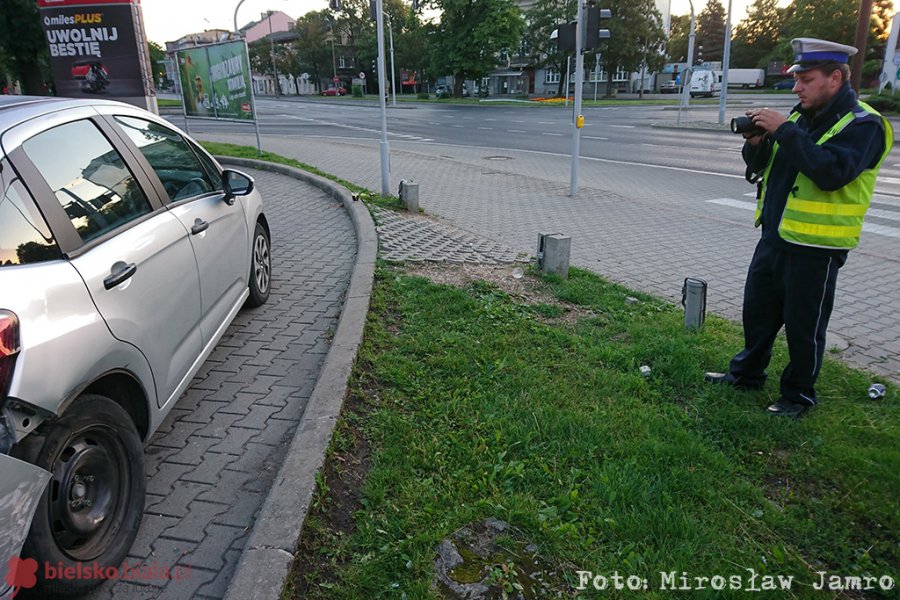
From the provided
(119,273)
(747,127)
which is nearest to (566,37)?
(747,127)

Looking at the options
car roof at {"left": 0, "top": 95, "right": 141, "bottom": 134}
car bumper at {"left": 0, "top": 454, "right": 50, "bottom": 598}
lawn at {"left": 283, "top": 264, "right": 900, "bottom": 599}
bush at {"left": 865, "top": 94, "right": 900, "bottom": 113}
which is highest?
car roof at {"left": 0, "top": 95, "right": 141, "bottom": 134}

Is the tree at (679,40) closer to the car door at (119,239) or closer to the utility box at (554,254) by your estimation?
the utility box at (554,254)

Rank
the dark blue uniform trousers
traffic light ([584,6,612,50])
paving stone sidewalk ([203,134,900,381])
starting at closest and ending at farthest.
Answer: the dark blue uniform trousers → paving stone sidewalk ([203,134,900,381]) → traffic light ([584,6,612,50])

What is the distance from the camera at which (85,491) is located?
235 centimetres

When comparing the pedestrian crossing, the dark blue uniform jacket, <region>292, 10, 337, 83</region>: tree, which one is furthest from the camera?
<region>292, 10, 337, 83</region>: tree

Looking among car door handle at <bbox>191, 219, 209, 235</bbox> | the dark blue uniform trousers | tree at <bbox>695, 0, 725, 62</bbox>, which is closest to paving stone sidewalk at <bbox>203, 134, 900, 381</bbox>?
the dark blue uniform trousers

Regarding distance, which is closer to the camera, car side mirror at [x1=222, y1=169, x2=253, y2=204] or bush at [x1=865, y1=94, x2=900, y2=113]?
car side mirror at [x1=222, y1=169, x2=253, y2=204]

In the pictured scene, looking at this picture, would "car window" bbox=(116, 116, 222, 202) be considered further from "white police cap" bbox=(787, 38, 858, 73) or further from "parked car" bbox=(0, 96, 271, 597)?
"white police cap" bbox=(787, 38, 858, 73)

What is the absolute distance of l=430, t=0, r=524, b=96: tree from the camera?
2248 inches

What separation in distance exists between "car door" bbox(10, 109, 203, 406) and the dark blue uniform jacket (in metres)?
3.22

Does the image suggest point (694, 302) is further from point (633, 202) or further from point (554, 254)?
point (633, 202)

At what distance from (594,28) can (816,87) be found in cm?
800

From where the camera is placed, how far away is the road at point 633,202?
20.4ft

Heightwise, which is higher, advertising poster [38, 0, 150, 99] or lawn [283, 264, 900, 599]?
advertising poster [38, 0, 150, 99]
